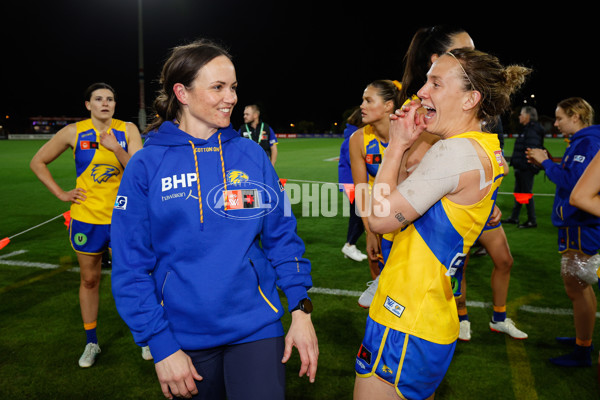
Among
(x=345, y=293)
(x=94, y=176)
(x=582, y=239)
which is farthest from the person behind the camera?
(x=345, y=293)

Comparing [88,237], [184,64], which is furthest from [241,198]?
[88,237]

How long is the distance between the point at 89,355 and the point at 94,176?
64.6 inches

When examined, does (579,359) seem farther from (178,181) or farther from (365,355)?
(178,181)

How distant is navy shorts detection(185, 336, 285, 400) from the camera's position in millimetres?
1898

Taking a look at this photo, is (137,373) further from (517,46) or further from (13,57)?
(13,57)

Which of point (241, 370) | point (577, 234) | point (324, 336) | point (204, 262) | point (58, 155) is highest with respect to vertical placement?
point (58, 155)

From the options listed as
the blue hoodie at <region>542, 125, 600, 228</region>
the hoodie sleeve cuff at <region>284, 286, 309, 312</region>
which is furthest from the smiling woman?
the blue hoodie at <region>542, 125, 600, 228</region>

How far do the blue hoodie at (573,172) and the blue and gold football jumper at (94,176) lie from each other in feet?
13.1

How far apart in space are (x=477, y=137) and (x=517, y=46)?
63480 millimetres

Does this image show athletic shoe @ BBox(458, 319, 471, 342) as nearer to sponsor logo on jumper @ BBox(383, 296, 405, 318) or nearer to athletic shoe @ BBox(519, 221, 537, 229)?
sponsor logo on jumper @ BBox(383, 296, 405, 318)

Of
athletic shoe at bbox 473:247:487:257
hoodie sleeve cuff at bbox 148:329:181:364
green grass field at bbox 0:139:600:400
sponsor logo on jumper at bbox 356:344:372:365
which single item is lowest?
green grass field at bbox 0:139:600:400

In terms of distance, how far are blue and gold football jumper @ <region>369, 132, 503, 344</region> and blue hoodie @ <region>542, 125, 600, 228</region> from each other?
223 centimetres

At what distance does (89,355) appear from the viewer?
12.5 ft

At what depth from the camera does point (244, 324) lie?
6.17 feet
